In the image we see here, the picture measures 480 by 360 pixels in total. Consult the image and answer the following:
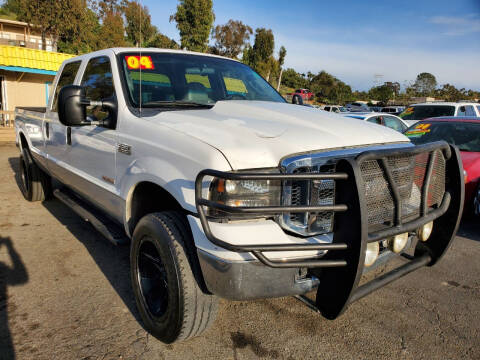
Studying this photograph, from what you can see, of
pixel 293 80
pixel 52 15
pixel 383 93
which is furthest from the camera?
pixel 293 80

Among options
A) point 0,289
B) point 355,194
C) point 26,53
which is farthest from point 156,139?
point 26,53

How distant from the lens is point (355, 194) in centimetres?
167

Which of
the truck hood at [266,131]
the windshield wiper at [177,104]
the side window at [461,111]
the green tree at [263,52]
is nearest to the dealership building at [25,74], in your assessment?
the side window at [461,111]

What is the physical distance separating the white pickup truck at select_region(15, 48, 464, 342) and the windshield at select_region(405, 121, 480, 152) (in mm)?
3294

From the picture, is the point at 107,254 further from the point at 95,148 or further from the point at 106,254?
the point at 95,148

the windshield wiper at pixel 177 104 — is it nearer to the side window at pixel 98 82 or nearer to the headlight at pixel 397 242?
the side window at pixel 98 82

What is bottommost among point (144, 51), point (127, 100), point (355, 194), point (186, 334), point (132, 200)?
point (186, 334)

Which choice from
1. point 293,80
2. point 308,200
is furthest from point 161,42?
point 308,200

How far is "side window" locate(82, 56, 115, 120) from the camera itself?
3.15m

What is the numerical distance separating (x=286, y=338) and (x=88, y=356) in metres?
1.25

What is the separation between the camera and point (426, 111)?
11.2 m

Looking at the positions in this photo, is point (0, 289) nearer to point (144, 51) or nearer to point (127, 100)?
point (127, 100)

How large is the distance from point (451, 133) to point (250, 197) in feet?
16.1

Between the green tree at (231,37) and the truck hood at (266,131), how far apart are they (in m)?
48.3
